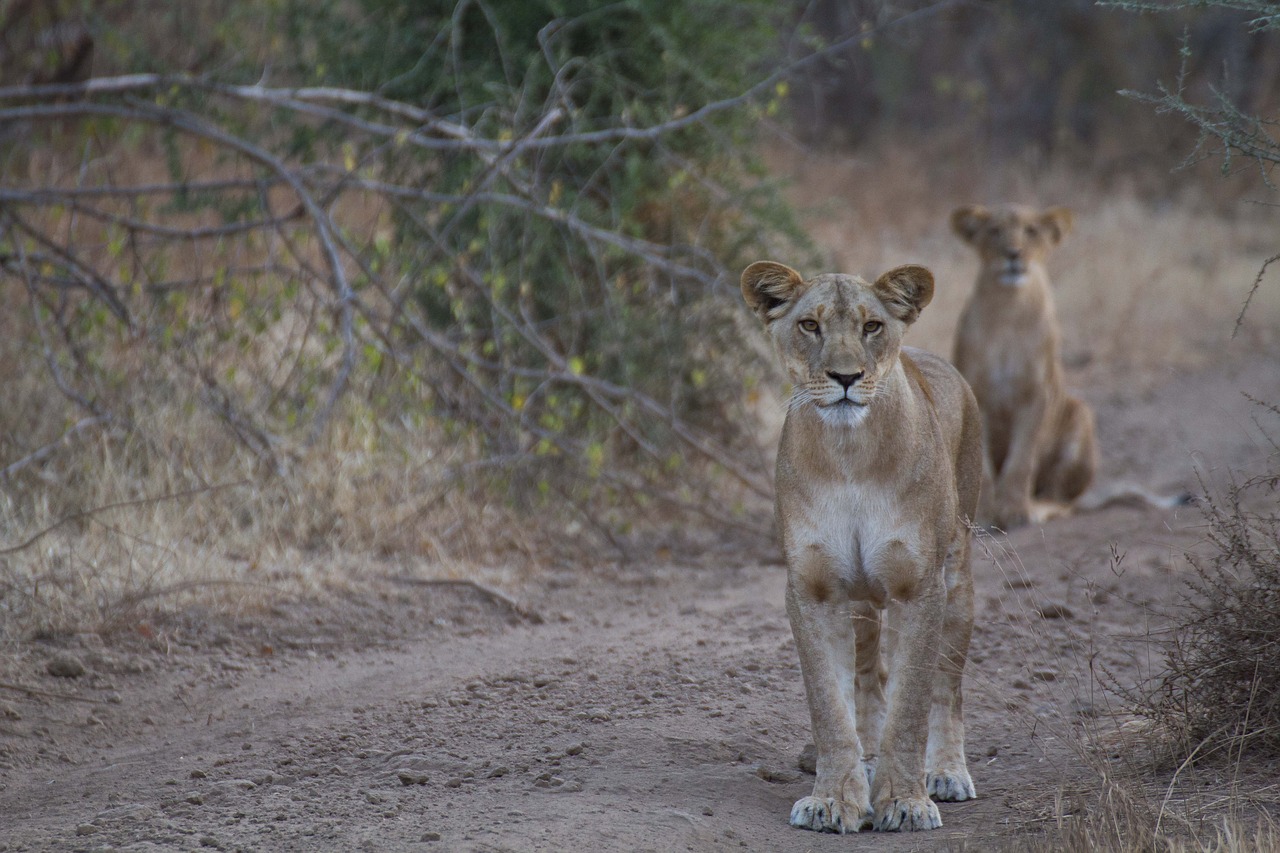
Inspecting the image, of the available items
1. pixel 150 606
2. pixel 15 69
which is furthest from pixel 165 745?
pixel 15 69

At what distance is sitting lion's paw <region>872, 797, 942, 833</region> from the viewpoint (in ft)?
11.8

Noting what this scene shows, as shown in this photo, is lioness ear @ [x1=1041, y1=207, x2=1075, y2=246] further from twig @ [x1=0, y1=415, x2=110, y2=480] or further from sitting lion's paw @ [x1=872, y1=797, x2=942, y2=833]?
twig @ [x1=0, y1=415, x2=110, y2=480]

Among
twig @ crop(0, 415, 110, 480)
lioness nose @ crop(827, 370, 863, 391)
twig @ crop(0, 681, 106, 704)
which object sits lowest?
twig @ crop(0, 681, 106, 704)

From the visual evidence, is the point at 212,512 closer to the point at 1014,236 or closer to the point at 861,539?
the point at 861,539

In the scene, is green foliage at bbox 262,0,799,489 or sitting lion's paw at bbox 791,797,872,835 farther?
green foliage at bbox 262,0,799,489

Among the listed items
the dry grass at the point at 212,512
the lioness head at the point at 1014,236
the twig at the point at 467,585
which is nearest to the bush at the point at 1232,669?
the twig at the point at 467,585

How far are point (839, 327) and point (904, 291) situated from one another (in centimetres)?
25

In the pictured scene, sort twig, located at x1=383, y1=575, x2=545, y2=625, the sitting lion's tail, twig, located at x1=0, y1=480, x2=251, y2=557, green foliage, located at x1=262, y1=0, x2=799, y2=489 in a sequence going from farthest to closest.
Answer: the sitting lion's tail < green foliage, located at x1=262, y1=0, x2=799, y2=489 < twig, located at x1=383, y1=575, x2=545, y2=625 < twig, located at x1=0, y1=480, x2=251, y2=557

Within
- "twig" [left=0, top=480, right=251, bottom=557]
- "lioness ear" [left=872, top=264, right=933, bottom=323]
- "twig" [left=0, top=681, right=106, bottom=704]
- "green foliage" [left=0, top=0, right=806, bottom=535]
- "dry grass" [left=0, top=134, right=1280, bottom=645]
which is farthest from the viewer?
"green foliage" [left=0, top=0, right=806, bottom=535]

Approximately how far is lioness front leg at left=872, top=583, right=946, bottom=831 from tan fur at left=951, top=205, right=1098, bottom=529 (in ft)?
12.9

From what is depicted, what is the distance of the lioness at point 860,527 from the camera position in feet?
12.0

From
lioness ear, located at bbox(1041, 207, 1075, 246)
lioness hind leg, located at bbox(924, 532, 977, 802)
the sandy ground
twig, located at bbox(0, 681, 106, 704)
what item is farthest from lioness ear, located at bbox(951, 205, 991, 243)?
twig, located at bbox(0, 681, 106, 704)

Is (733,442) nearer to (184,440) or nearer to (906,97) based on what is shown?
(184,440)

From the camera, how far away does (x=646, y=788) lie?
3820mm
